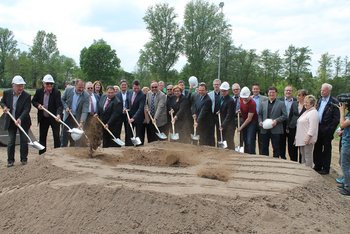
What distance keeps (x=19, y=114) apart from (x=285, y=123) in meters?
5.18

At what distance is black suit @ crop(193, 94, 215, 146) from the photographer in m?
8.12

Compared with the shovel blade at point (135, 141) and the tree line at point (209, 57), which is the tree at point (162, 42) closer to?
the tree line at point (209, 57)

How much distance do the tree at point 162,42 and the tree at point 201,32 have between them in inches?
59.9

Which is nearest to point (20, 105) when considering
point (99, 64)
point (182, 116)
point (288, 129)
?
point (182, 116)

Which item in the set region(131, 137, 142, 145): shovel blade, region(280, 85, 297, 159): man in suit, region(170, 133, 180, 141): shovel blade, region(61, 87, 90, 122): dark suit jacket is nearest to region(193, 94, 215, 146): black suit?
region(170, 133, 180, 141): shovel blade

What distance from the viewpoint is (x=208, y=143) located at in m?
8.45

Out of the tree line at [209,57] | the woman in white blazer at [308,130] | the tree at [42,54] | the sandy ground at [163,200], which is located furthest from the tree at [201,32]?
the sandy ground at [163,200]

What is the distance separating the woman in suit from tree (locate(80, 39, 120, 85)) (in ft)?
195

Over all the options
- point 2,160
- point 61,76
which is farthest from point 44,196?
point 61,76

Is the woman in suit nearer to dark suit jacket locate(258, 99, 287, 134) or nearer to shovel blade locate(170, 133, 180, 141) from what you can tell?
shovel blade locate(170, 133, 180, 141)

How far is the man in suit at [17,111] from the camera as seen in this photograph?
7.21m

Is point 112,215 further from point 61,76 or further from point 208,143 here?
point 61,76

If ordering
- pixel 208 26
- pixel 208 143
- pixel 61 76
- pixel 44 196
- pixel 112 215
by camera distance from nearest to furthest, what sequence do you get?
1. pixel 112 215
2. pixel 44 196
3. pixel 208 143
4. pixel 208 26
5. pixel 61 76

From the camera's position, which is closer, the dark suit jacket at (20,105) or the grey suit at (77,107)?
the dark suit jacket at (20,105)
